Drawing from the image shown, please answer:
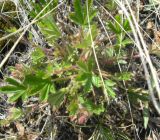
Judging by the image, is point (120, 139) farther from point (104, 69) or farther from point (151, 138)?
point (104, 69)

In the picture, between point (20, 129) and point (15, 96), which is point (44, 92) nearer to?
point (15, 96)

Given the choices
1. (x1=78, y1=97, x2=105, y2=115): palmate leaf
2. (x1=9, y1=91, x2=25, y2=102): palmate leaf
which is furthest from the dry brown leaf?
(x1=78, y1=97, x2=105, y2=115): palmate leaf

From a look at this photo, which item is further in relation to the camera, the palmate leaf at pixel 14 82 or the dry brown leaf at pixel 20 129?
the dry brown leaf at pixel 20 129

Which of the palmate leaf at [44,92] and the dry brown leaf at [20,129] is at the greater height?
the palmate leaf at [44,92]

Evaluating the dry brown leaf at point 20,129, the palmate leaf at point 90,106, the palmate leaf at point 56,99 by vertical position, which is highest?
the palmate leaf at point 56,99

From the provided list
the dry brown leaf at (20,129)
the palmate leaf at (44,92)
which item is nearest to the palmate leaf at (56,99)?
the palmate leaf at (44,92)

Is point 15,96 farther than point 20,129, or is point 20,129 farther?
point 20,129

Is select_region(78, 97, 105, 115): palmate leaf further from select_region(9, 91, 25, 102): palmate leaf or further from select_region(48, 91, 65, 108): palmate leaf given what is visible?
select_region(9, 91, 25, 102): palmate leaf

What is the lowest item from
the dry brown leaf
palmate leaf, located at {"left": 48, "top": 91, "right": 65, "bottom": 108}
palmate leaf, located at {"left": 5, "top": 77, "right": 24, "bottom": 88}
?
the dry brown leaf

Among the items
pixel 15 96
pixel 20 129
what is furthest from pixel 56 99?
→ pixel 20 129

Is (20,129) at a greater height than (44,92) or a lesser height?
lesser

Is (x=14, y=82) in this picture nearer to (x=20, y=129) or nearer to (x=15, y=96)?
(x=15, y=96)

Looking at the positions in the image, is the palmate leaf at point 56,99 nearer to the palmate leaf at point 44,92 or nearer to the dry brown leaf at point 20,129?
the palmate leaf at point 44,92

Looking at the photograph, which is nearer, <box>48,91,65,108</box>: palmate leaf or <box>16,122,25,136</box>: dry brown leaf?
<box>48,91,65,108</box>: palmate leaf
